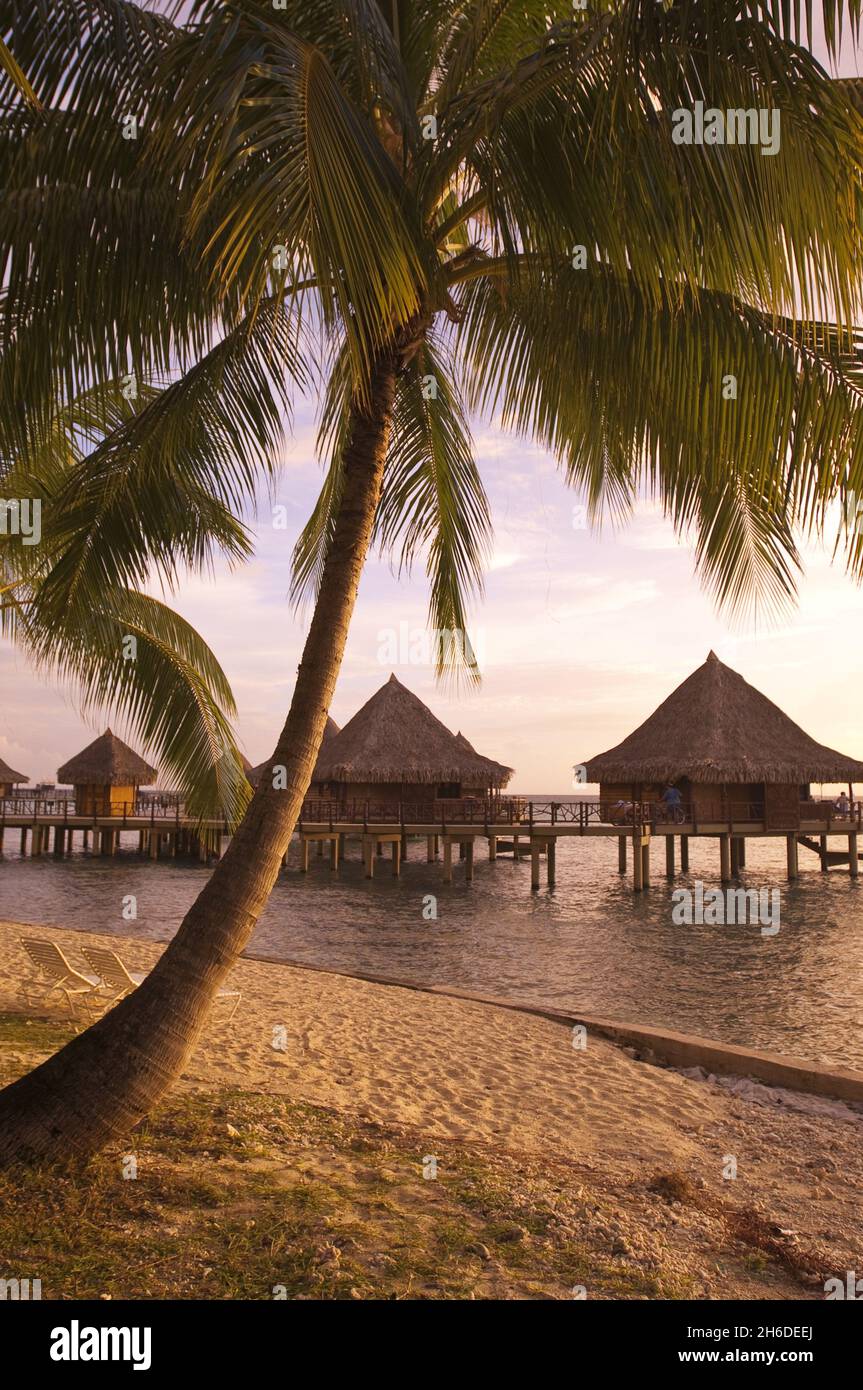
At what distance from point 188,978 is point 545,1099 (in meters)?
2.93

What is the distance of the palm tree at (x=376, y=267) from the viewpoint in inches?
134

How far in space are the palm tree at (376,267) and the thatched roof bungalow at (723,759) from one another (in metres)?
24.1

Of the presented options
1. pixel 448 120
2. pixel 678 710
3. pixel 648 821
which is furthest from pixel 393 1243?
pixel 678 710

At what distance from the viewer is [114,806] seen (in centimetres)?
3881

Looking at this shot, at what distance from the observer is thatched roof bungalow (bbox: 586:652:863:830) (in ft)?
94.3

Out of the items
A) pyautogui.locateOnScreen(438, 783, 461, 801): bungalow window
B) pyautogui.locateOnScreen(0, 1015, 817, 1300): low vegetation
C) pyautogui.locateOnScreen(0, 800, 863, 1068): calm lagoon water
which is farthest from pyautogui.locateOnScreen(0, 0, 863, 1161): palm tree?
pyautogui.locateOnScreen(438, 783, 461, 801): bungalow window

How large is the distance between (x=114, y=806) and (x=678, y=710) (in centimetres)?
2239

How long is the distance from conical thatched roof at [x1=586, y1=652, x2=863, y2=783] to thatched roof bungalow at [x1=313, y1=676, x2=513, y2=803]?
400cm

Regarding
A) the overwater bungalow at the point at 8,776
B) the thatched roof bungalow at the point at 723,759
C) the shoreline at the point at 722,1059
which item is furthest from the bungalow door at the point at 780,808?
the overwater bungalow at the point at 8,776

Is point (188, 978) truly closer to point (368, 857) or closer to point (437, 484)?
point (437, 484)

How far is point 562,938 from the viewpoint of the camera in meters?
18.5

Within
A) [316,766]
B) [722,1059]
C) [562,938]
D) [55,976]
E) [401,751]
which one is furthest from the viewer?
[401,751]

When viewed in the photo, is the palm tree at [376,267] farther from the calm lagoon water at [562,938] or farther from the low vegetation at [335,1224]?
the calm lagoon water at [562,938]

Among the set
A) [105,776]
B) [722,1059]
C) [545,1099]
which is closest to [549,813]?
[105,776]
